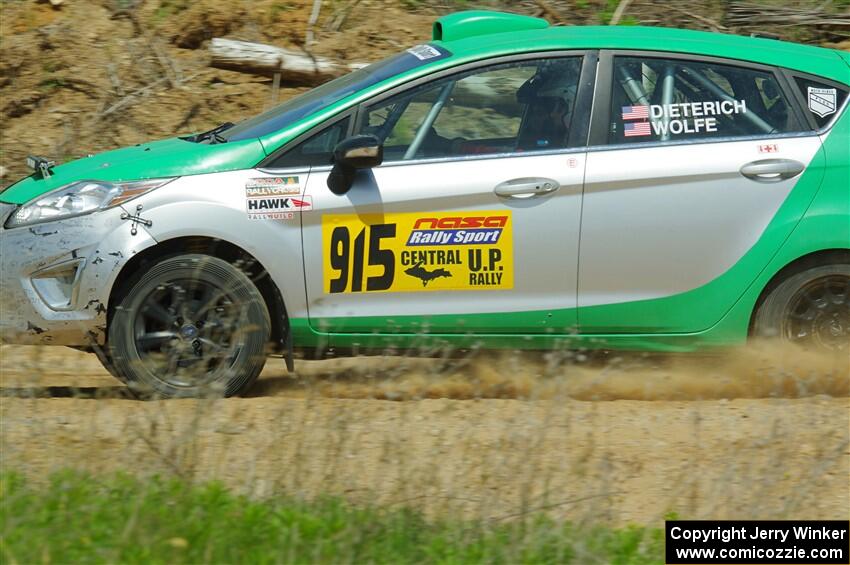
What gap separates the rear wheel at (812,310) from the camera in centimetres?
552

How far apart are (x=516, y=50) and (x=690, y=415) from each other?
1.94m

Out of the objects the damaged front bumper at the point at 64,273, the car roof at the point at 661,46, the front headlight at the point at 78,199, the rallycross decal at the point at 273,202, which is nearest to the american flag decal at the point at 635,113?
the car roof at the point at 661,46

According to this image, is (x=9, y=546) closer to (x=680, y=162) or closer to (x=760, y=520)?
(x=760, y=520)

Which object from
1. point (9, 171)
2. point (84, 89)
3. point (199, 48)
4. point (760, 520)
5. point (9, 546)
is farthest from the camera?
point (199, 48)

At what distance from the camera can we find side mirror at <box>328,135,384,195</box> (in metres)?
5.27

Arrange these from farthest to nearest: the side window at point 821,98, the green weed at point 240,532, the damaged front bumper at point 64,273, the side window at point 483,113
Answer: the side window at point 821,98 → the side window at point 483,113 → the damaged front bumper at point 64,273 → the green weed at point 240,532

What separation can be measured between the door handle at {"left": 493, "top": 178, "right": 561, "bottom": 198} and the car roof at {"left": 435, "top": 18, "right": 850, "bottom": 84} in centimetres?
69

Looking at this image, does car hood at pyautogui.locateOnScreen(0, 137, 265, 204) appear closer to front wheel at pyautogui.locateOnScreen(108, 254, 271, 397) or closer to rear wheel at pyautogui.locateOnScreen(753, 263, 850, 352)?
front wheel at pyautogui.locateOnScreen(108, 254, 271, 397)

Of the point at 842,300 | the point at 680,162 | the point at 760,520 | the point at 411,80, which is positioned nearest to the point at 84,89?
the point at 411,80

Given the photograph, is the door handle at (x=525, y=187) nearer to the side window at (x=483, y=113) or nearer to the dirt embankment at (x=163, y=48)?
the side window at (x=483, y=113)

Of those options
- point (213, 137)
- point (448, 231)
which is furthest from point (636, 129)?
point (213, 137)

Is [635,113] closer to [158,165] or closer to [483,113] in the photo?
[483,113]

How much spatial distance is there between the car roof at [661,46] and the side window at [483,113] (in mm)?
104

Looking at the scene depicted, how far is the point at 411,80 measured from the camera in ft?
18.1
